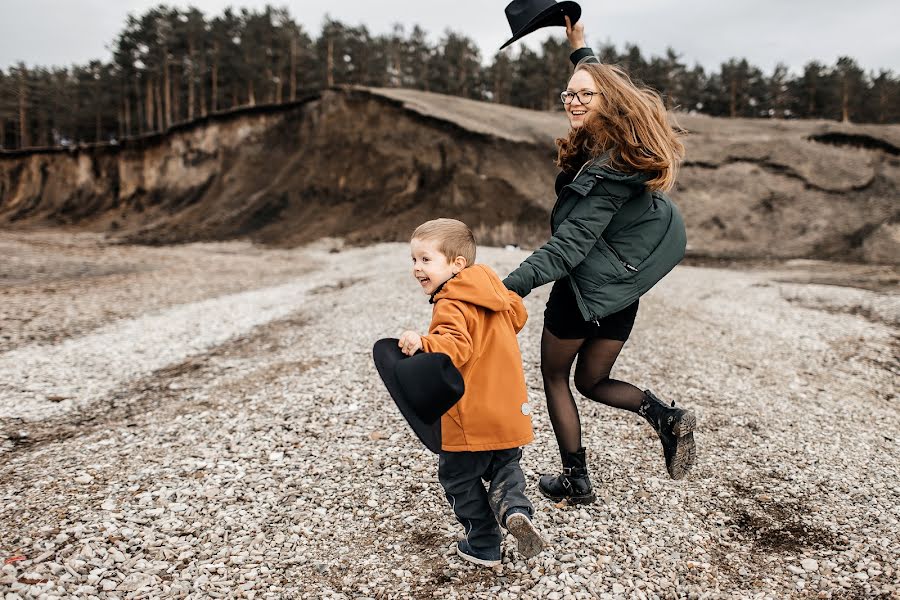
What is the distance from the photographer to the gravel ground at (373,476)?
3.07 m

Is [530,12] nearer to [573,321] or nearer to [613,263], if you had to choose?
[613,263]

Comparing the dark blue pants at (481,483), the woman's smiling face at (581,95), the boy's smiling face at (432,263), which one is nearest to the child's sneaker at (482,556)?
the dark blue pants at (481,483)

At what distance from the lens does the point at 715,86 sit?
4262 centimetres

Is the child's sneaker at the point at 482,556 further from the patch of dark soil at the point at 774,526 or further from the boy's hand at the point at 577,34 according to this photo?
the boy's hand at the point at 577,34

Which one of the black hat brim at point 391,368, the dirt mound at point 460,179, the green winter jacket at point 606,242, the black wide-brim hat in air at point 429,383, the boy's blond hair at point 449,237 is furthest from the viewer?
the dirt mound at point 460,179

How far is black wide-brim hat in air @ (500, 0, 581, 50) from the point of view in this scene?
10.9ft

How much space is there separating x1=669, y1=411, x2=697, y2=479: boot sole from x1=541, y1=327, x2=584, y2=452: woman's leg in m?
0.57

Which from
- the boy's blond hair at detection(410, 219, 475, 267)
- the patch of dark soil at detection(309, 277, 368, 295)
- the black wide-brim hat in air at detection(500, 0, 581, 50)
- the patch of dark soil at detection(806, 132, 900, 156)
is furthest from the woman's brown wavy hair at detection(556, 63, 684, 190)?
the patch of dark soil at detection(806, 132, 900, 156)

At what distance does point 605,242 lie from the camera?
303 centimetres

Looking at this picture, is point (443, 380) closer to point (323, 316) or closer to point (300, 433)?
point (300, 433)

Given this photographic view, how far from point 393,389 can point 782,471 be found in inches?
145

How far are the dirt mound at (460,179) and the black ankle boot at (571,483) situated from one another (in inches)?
799

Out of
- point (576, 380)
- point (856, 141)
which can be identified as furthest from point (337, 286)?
point (856, 141)

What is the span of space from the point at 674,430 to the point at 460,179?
22723 millimetres
